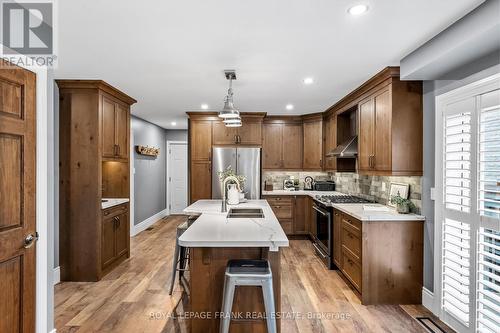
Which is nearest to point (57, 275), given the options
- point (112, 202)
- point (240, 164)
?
point (112, 202)

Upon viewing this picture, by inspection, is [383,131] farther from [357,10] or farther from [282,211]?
[282,211]

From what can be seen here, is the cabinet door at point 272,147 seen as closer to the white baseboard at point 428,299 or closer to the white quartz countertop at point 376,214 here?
the white quartz countertop at point 376,214

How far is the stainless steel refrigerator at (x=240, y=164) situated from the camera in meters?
5.30

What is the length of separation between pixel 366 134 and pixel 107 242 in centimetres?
367

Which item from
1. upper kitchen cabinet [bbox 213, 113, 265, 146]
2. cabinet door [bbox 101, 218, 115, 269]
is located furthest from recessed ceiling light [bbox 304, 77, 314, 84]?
cabinet door [bbox 101, 218, 115, 269]

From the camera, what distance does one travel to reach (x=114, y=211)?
3934 mm

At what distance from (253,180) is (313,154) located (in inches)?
54.4

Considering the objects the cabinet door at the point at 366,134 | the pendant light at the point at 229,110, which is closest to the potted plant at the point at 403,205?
the cabinet door at the point at 366,134

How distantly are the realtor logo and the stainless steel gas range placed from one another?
358 cm

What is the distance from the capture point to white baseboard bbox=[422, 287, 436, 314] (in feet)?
9.17

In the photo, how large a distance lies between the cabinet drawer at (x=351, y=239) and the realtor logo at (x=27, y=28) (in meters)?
3.31

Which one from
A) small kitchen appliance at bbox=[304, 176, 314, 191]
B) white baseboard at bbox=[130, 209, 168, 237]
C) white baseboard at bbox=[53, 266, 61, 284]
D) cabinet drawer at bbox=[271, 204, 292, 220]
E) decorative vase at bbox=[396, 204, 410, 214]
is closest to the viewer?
decorative vase at bbox=[396, 204, 410, 214]

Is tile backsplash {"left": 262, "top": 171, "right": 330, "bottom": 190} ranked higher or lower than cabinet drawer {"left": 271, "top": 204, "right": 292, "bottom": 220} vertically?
higher

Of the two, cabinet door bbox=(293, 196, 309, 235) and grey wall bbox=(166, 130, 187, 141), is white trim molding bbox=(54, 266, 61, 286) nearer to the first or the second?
cabinet door bbox=(293, 196, 309, 235)
